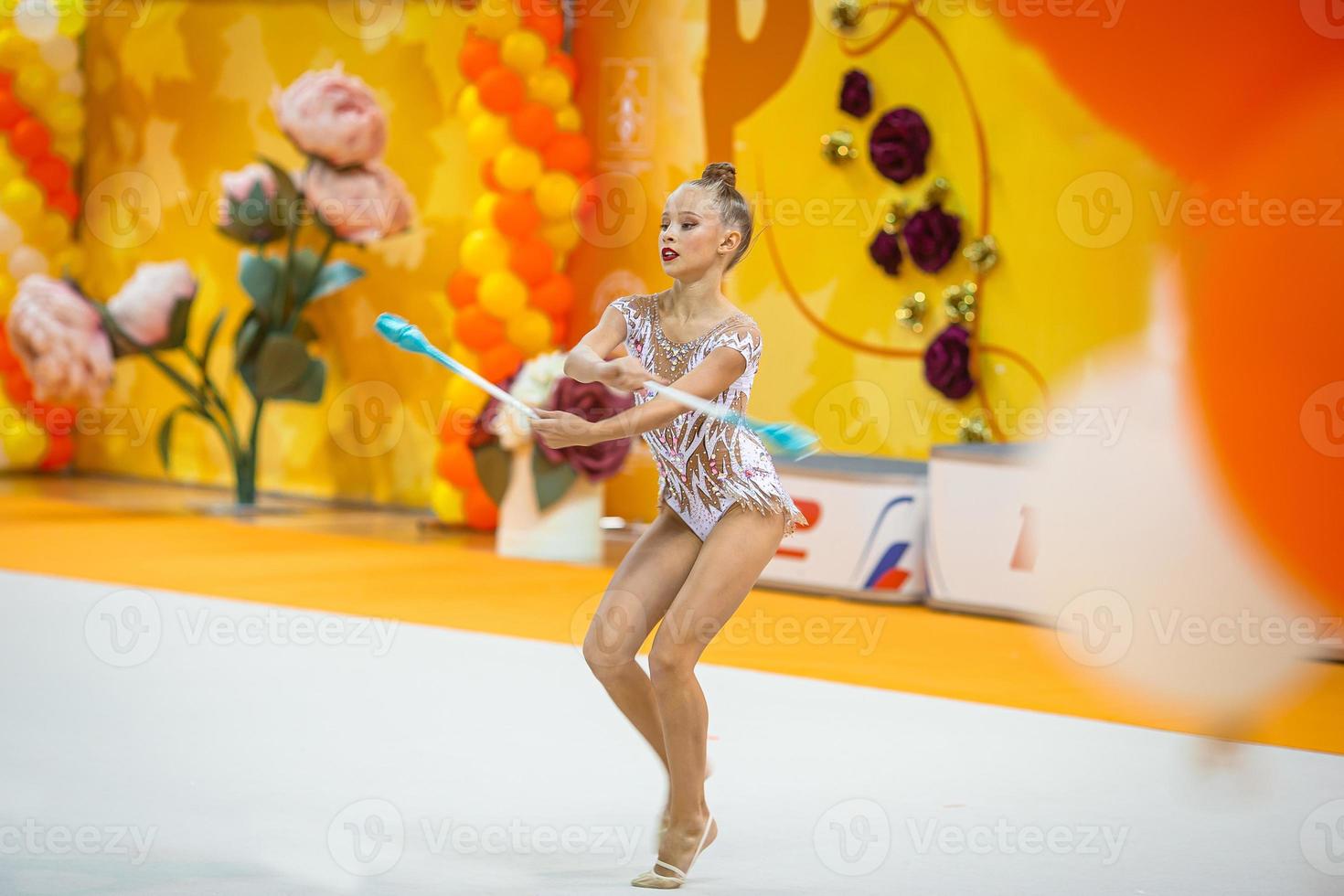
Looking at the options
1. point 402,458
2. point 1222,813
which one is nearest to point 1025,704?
point 1222,813

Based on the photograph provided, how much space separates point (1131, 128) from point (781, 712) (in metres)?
2.88

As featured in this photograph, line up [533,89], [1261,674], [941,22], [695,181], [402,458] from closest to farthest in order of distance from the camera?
[695,181] < [1261,674] < [941,22] < [533,89] < [402,458]

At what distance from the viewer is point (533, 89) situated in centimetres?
716

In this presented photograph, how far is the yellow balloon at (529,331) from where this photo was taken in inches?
281

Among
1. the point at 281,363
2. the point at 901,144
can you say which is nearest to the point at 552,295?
the point at 281,363

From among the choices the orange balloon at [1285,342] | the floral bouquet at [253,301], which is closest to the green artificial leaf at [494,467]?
the floral bouquet at [253,301]

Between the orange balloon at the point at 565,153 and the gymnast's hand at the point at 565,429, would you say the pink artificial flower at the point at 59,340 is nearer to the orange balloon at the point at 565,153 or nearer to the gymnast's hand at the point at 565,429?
the orange balloon at the point at 565,153

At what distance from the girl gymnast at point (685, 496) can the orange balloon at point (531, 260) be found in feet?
13.5

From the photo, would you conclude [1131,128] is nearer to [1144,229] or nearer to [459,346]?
[1144,229]

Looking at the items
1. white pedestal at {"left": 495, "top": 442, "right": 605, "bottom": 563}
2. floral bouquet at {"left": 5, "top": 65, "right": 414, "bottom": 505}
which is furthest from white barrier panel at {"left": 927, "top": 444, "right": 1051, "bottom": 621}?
floral bouquet at {"left": 5, "top": 65, "right": 414, "bottom": 505}

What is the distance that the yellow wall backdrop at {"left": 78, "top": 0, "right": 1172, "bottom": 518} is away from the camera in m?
6.31

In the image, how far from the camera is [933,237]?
6434 millimetres

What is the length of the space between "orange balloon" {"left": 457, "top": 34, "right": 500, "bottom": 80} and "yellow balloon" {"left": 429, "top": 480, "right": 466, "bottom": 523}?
1810mm

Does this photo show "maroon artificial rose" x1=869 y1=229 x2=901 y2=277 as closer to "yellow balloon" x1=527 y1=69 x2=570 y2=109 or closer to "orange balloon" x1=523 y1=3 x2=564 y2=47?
"yellow balloon" x1=527 y1=69 x2=570 y2=109
